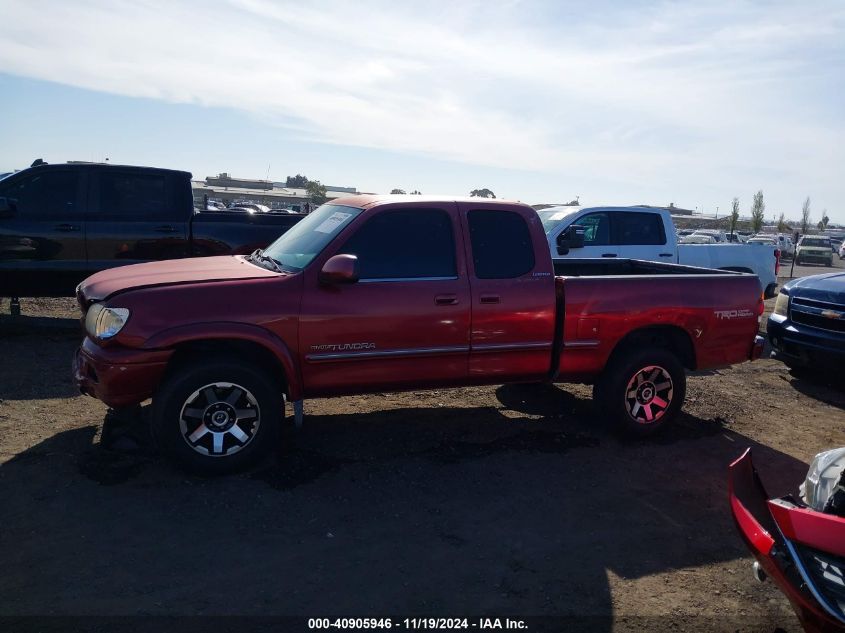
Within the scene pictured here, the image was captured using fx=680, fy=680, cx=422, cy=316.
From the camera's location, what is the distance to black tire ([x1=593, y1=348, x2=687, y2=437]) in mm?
5641

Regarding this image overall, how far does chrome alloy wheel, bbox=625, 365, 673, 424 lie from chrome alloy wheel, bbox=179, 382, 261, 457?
3.07 meters

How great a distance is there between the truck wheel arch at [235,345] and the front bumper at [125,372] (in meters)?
0.09

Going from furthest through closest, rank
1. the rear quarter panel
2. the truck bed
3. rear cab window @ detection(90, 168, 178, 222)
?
1. rear cab window @ detection(90, 168, 178, 222)
2. the truck bed
3. the rear quarter panel

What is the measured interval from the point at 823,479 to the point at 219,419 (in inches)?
140

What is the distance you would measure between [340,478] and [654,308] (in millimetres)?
2936

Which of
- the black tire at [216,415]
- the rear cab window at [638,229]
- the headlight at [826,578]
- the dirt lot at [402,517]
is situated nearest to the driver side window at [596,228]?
the rear cab window at [638,229]

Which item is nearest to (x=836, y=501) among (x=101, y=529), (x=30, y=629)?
(x=30, y=629)

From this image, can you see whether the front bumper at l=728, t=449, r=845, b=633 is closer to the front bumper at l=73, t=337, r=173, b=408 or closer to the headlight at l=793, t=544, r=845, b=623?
the headlight at l=793, t=544, r=845, b=623

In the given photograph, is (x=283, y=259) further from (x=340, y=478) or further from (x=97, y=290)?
(x=340, y=478)

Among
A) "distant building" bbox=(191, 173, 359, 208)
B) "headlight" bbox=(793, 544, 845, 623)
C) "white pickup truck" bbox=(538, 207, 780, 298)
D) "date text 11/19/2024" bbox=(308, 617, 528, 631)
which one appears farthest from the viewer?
"distant building" bbox=(191, 173, 359, 208)

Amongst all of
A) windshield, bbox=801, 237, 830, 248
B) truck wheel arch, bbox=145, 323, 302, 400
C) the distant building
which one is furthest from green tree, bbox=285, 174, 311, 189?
truck wheel arch, bbox=145, 323, 302, 400

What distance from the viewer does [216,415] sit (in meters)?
4.65

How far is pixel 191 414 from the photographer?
15.0ft

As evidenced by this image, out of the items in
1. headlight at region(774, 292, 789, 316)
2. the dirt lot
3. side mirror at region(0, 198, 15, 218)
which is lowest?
the dirt lot
